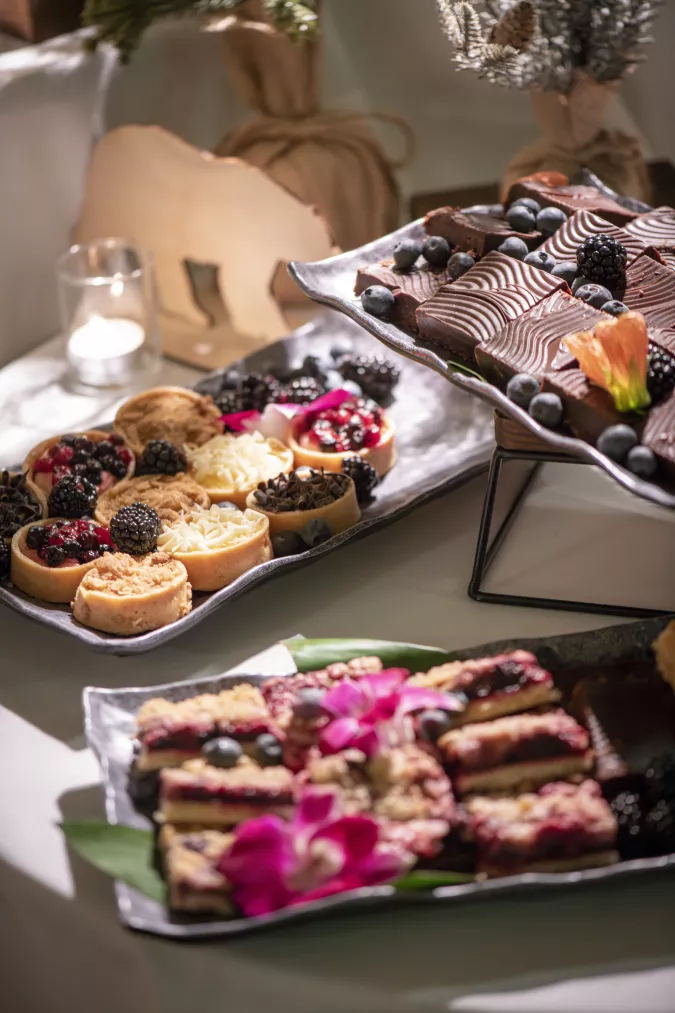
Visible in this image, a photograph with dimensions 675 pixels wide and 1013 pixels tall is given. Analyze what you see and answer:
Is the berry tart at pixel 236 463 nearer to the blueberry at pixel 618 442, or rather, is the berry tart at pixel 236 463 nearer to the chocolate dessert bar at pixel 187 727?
the chocolate dessert bar at pixel 187 727

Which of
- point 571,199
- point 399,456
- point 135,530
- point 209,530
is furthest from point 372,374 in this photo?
point 135,530

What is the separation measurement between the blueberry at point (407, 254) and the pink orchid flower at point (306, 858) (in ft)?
3.38

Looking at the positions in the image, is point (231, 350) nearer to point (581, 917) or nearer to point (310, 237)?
point (310, 237)

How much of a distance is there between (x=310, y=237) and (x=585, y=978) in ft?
5.85

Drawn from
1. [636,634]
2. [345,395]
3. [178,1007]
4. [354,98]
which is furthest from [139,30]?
[178,1007]

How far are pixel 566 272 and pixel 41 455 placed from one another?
1008mm

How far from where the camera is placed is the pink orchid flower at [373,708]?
1.45 metres

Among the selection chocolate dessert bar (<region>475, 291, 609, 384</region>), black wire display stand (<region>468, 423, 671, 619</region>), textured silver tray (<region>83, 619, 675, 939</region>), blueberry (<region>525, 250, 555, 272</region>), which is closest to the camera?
textured silver tray (<region>83, 619, 675, 939</region>)

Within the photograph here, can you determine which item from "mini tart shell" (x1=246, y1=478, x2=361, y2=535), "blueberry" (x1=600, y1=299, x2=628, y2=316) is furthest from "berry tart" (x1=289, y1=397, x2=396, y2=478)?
"blueberry" (x1=600, y1=299, x2=628, y2=316)

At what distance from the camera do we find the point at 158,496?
1.98 meters

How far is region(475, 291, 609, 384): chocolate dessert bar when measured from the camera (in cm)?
168

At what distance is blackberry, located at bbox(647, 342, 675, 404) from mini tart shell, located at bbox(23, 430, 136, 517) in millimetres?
961

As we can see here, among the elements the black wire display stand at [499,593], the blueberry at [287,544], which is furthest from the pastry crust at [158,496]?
the black wire display stand at [499,593]

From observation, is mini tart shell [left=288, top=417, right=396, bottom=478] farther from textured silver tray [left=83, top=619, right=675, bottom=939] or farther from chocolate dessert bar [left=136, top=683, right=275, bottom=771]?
chocolate dessert bar [left=136, top=683, right=275, bottom=771]
